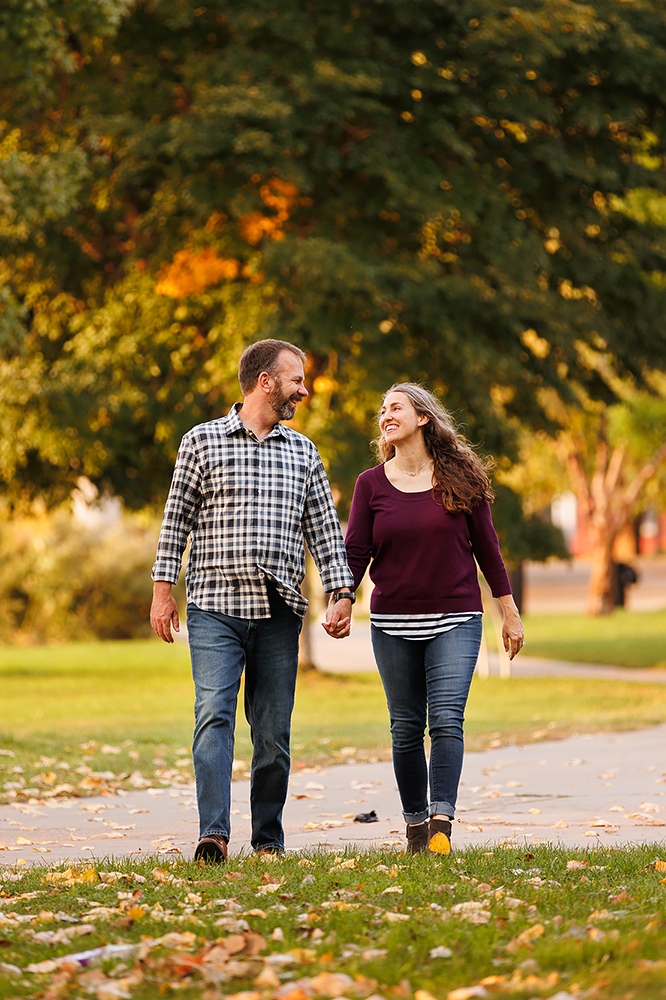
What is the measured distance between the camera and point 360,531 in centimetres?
537

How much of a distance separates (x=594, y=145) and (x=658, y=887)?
11.5m

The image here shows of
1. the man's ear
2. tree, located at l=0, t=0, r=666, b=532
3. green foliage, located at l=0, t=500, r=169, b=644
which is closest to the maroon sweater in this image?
the man's ear

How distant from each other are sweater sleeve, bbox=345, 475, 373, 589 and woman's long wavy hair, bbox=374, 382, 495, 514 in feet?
0.76

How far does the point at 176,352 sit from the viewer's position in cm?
1502

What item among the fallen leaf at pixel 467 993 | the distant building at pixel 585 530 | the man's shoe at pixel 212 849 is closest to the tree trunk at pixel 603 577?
the man's shoe at pixel 212 849

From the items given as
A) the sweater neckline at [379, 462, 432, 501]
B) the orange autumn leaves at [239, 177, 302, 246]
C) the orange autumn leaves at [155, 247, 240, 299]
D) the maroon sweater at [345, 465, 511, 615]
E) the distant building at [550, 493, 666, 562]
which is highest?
the orange autumn leaves at [239, 177, 302, 246]

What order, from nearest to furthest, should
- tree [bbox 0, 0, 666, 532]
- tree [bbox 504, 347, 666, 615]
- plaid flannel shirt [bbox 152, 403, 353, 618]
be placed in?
1. plaid flannel shirt [bbox 152, 403, 353, 618]
2. tree [bbox 0, 0, 666, 532]
3. tree [bbox 504, 347, 666, 615]

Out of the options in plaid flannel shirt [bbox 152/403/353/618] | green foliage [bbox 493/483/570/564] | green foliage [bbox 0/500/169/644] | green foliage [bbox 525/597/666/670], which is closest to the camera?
plaid flannel shirt [bbox 152/403/353/618]

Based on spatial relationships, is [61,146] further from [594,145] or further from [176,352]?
[594,145]

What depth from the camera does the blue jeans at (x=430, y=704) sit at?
16.8 ft

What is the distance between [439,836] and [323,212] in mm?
10309

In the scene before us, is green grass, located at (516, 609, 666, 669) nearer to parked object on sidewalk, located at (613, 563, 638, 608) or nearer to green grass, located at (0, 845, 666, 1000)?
parked object on sidewalk, located at (613, 563, 638, 608)

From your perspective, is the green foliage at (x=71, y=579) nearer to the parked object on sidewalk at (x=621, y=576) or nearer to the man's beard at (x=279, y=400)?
the parked object on sidewalk at (x=621, y=576)

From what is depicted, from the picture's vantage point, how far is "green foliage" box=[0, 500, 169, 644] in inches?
948
